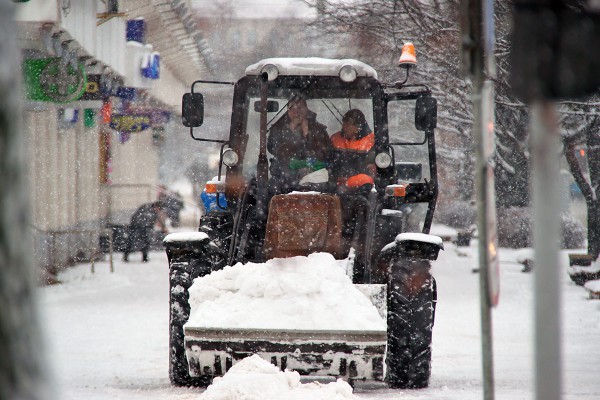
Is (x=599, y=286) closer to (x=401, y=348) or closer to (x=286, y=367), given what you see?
(x=401, y=348)

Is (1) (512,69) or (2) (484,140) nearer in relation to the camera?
(1) (512,69)

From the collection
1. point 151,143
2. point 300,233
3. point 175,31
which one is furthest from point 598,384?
point 151,143

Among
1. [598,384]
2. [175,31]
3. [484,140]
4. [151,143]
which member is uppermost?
[175,31]

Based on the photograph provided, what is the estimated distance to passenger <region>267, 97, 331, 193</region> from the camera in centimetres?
783

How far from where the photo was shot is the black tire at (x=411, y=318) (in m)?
6.59

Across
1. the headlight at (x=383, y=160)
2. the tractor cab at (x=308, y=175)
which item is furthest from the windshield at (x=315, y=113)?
the headlight at (x=383, y=160)

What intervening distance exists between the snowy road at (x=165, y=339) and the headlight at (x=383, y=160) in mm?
1768

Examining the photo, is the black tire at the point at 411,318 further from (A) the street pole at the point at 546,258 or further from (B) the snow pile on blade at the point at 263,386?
(A) the street pole at the point at 546,258

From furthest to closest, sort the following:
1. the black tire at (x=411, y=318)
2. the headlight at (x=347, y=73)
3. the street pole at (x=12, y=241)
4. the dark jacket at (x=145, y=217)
Answer: the dark jacket at (x=145, y=217), the headlight at (x=347, y=73), the black tire at (x=411, y=318), the street pole at (x=12, y=241)

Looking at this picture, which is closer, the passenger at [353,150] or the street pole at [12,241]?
the street pole at [12,241]

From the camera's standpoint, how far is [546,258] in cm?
189

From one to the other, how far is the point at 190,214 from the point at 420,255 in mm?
32495

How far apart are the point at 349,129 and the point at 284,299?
2.25 meters

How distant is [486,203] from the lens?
243 cm
